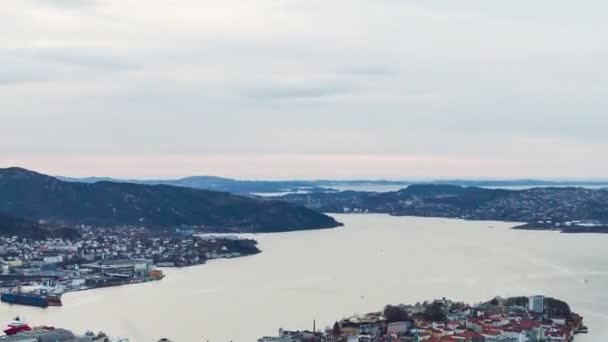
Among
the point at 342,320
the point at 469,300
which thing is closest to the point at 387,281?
the point at 469,300

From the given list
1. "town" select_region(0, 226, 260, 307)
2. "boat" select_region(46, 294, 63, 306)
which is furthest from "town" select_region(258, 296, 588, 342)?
"town" select_region(0, 226, 260, 307)

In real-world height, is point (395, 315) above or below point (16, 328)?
above

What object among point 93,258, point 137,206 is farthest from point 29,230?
point 137,206

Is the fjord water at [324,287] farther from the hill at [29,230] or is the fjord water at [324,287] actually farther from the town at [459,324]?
the hill at [29,230]

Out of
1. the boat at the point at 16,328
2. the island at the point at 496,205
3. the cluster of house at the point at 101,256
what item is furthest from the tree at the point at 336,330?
the island at the point at 496,205

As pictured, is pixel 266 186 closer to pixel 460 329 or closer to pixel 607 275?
pixel 607 275

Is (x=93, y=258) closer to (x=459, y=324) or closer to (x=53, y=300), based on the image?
(x=53, y=300)
